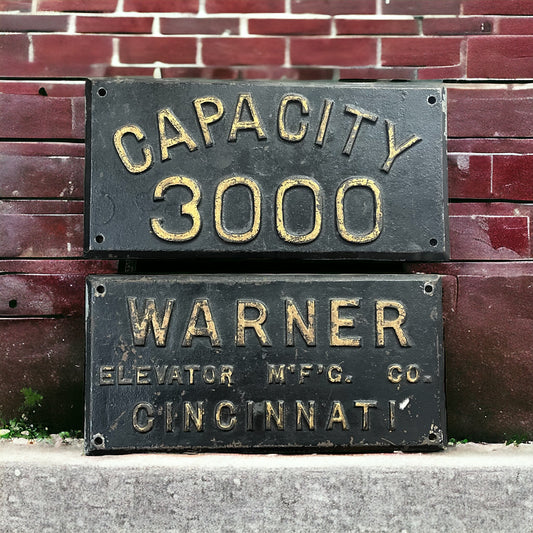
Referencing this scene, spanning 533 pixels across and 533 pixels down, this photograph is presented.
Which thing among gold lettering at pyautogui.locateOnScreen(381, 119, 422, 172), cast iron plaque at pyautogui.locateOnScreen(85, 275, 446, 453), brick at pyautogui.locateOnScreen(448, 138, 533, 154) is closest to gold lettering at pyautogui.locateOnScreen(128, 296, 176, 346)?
cast iron plaque at pyautogui.locateOnScreen(85, 275, 446, 453)

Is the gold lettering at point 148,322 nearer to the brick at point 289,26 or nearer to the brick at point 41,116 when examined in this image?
the brick at point 41,116

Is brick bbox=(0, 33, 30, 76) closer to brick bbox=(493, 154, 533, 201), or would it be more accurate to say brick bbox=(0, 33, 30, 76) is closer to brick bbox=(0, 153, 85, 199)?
brick bbox=(0, 153, 85, 199)

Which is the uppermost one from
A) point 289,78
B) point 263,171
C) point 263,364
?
point 289,78

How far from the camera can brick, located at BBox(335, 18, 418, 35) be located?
1851mm

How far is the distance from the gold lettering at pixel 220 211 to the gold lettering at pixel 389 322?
1.19 feet

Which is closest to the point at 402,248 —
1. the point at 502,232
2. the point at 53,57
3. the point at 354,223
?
the point at 354,223

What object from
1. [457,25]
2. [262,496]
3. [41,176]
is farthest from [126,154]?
[457,25]

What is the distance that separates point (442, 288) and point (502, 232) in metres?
0.24

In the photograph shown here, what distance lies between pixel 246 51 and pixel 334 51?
9.7 inches

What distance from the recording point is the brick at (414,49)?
73.0 inches

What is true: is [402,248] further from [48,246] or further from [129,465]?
[48,246]

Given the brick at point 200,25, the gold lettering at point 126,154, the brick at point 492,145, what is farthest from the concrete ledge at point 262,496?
the brick at point 200,25

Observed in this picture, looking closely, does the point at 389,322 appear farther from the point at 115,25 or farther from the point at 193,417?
the point at 115,25

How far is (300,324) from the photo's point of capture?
166 centimetres
